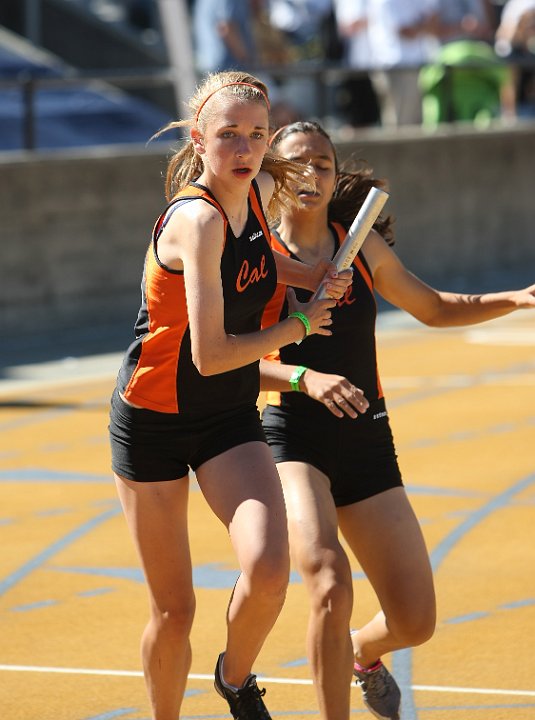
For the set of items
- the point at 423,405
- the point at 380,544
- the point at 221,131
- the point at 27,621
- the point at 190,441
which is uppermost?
the point at 221,131

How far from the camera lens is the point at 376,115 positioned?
711 inches

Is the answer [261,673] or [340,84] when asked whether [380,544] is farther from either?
[340,84]

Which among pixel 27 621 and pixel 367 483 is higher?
pixel 367 483

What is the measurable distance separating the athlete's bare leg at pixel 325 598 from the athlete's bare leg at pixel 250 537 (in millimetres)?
239

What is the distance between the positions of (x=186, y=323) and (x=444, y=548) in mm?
3199

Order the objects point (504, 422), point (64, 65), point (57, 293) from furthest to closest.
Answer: point (64, 65) → point (57, 293) → point (504, 422)

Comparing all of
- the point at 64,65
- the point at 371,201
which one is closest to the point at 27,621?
the point at 371,201

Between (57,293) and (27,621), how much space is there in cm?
795

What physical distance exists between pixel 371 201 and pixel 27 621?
8.55ft

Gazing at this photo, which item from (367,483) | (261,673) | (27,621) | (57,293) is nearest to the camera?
(367,483)

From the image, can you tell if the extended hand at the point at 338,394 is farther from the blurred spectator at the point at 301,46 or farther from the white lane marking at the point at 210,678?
the blurred spectator at the point at 301,46

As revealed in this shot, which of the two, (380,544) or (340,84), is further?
(340,84)

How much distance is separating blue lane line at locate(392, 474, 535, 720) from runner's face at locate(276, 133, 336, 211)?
1796 millimetres

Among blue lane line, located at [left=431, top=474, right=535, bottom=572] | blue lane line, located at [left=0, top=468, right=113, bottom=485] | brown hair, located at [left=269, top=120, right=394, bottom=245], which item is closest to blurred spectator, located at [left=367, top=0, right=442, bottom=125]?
blue lane line, located at [left=0, top=468, right=113, bottom=485]
